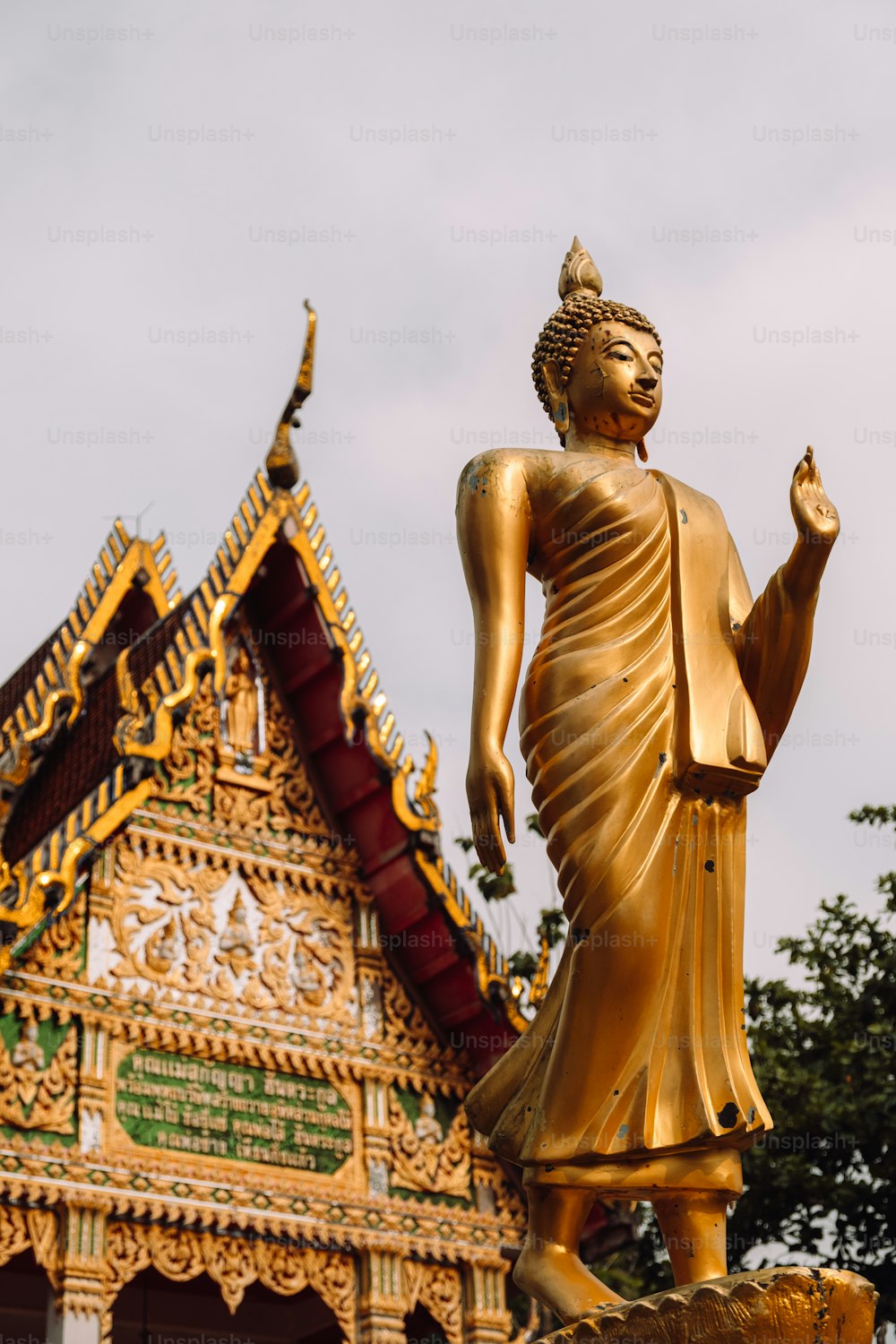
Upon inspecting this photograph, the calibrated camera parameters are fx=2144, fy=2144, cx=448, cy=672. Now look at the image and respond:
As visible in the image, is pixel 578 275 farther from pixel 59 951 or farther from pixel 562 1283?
pixel 59 951

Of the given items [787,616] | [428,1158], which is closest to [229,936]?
[428,1158]

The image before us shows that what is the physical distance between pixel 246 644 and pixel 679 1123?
9.72 m

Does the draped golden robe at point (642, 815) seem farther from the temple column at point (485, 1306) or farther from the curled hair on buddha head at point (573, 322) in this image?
the temple column at point (485, 1306)

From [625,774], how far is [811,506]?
2.30ft

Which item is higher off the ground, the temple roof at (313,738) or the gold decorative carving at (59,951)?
the temple roof at (313,738)

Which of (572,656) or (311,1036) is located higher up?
(311,1036)

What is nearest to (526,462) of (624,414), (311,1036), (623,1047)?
(624,414)

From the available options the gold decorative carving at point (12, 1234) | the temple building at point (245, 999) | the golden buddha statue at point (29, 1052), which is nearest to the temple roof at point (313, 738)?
the temple building at point (245, 999)

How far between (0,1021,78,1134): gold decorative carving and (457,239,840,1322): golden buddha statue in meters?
7.16

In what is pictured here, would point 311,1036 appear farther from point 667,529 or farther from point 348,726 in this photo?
point 667,529

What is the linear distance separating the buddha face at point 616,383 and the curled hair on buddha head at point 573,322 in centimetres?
2

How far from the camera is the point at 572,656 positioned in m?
4.67

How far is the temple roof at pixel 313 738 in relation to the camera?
42.8 feet

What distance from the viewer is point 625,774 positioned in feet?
14.8
